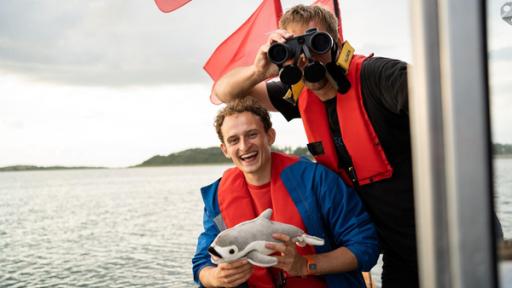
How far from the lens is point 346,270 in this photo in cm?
225

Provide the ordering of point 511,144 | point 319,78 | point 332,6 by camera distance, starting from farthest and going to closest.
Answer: point 332,6
point 319,78
point 511,144

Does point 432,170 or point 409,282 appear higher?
point 432,170

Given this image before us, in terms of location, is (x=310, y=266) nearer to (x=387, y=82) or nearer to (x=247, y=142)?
(x=247, y=142)

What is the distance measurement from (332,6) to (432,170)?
13.8 ft

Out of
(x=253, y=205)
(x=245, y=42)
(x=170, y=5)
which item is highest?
(x=170, y=5)

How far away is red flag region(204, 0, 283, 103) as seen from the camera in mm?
4266

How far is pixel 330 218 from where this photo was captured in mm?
2342

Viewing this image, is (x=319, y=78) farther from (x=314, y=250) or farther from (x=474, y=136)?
(x=474, y=136)

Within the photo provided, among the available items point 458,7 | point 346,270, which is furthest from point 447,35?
point 346,270

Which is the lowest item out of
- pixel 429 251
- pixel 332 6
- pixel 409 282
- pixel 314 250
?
pixel 409 282

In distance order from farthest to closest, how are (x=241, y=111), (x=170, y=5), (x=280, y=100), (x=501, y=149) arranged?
(x=170, y=5), (x=280, y=100), (x=241, y=111), (x=501, y=149)

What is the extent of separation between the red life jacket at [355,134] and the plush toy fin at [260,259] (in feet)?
1.88

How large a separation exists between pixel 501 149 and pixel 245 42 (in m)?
3.97

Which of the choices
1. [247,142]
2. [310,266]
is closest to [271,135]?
[247,142]
